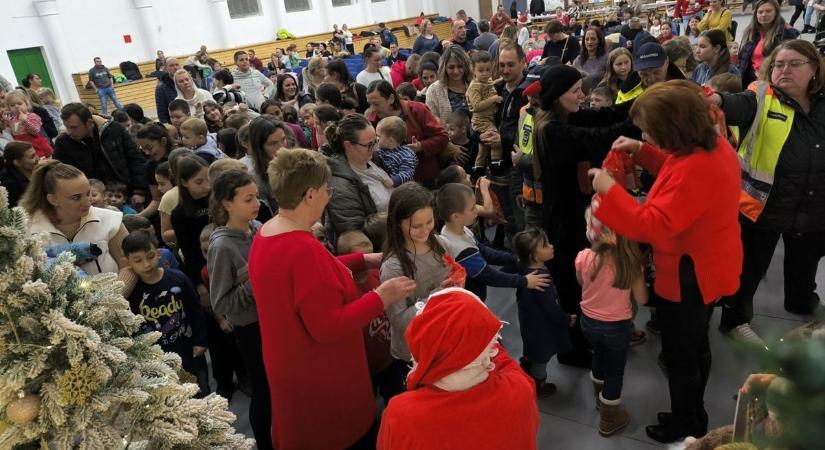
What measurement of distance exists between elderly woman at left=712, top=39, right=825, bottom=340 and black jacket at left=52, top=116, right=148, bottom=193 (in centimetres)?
462

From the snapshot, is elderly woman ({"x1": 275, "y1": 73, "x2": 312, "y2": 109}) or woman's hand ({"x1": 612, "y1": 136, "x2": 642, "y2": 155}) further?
elderly woman ({"x1": 275, "y1": 73, "x2": 312, "y2": 109})

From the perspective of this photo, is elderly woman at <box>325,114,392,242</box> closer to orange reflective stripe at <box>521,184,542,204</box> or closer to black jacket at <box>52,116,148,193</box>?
orange reflective stripe at <box>521,184,542,204</box>

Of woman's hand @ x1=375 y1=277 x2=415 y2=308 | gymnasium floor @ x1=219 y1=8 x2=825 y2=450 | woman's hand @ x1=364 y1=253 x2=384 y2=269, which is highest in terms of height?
woman's hand @ x1=375 y1=277 x2=415 y2=308

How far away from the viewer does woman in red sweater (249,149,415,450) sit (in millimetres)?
1750

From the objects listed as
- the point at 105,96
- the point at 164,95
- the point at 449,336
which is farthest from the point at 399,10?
the point at 449,336

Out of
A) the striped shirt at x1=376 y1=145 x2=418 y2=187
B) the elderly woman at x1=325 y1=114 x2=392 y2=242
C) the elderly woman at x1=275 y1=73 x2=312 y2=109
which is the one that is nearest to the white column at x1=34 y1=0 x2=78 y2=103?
the elderly woman at x1=275 y1=73 x2=312 y2=109

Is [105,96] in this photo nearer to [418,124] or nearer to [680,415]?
[418,124]

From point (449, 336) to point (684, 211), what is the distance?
1.07m

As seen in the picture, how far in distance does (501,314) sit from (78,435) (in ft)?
9.36

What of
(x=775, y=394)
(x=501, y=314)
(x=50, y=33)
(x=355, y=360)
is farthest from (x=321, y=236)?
(x=50, y=33)

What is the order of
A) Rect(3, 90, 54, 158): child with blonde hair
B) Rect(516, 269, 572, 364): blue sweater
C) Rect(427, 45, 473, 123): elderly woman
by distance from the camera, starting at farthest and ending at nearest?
1. Rect(3, 90, 54, 158): child with blonde hair
2. Rect(427, 45, 473, 123): elderly woman
3. Rect(516, 269, 572, 364): blue sweater

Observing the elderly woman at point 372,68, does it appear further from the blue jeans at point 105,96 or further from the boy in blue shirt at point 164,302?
the blue jeans at point 105,96

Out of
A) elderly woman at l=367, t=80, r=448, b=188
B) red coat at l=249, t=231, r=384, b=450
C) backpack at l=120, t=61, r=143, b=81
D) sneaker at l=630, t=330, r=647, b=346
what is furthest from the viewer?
backpack at l=120, t=61, r=143, b=81

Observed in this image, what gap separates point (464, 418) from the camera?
1.40 meters
